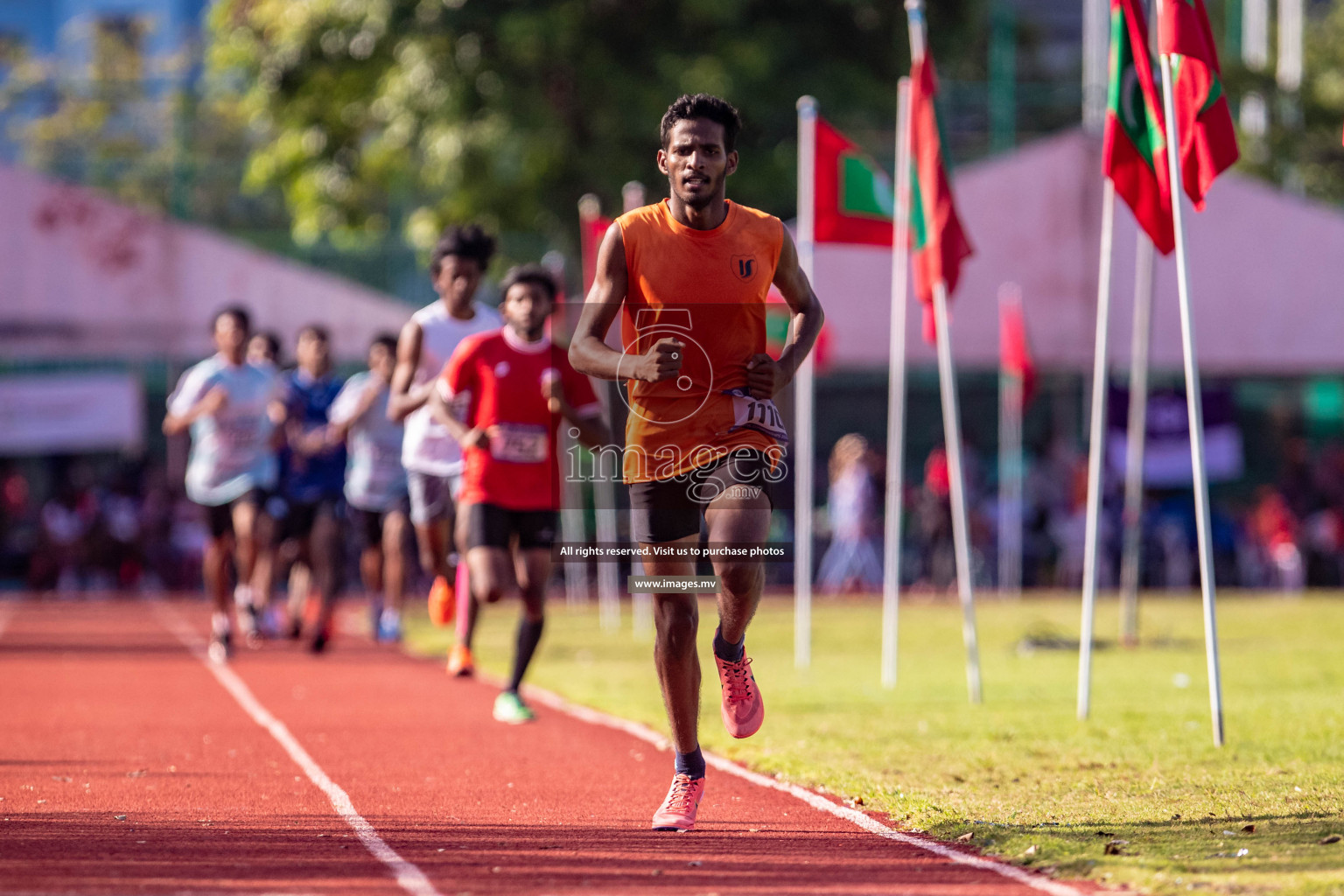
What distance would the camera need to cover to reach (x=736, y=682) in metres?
6.83

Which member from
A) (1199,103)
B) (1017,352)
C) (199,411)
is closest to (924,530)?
(1017,352)

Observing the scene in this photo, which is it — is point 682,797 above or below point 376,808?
above

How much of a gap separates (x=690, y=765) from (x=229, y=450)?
319 inches

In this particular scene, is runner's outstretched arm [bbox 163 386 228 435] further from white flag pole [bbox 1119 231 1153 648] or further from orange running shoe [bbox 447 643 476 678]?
white flag pole [bbox 1119 231 1153 648]

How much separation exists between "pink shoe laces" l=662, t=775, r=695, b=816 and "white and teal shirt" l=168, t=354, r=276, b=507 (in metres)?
8.07

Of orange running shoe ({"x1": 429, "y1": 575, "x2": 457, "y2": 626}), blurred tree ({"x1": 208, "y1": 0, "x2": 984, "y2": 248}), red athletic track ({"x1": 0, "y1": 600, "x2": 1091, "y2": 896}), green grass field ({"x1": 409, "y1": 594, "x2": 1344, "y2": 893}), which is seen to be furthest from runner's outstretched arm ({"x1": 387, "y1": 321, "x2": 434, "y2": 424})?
blurred tree ({"x1": 208, "y1": 0, "x2": 984, "y2": 248})

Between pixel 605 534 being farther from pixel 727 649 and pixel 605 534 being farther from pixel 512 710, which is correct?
pixel 727 649

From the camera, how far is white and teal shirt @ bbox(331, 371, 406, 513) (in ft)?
48.4

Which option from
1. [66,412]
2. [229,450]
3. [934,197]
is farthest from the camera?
[66,412]

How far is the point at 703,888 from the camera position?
217 inches

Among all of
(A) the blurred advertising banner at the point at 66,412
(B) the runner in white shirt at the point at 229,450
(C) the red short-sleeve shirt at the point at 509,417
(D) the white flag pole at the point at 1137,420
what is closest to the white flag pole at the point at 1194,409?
(D) the white flag pole at the point at 1137,420

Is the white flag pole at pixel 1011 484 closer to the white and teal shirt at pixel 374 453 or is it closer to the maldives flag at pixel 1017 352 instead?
the maldives flag at pixel 1017 352

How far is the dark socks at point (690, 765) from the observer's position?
674 centimetres

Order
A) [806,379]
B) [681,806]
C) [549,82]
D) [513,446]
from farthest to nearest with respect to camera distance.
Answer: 1. [549,82]
2. [806,379]
3. [513,446]
4. [681,806]
